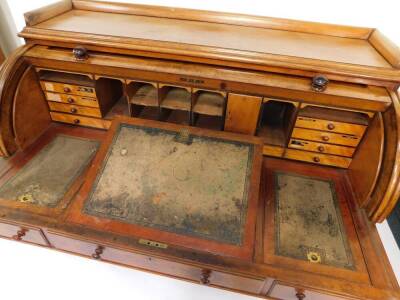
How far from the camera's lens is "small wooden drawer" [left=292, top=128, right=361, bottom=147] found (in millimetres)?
1455

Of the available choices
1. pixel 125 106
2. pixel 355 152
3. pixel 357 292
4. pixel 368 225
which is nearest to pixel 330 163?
pixel 355 152

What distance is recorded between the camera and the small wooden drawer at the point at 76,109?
170 centimetres

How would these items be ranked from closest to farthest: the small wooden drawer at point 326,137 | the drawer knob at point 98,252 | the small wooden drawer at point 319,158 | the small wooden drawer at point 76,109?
the drawer knob at point 98,252, the small wooden drawer at point 326,137, the small wooden drawer at point 319,158, the small wooden drawer at point 76,109

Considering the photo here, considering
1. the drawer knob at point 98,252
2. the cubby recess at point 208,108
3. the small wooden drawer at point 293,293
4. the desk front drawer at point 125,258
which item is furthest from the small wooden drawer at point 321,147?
the drawer knob at point 98,252

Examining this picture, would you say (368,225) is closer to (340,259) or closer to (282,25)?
(340,259)

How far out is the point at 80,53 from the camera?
1.39 m

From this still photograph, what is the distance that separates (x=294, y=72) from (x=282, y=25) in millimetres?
536

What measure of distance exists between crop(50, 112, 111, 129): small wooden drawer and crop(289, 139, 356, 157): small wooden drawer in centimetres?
126

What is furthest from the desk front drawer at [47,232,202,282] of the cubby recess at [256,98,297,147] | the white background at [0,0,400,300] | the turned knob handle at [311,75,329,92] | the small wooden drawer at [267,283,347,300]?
the turned knob handle at [311,75,329,92]

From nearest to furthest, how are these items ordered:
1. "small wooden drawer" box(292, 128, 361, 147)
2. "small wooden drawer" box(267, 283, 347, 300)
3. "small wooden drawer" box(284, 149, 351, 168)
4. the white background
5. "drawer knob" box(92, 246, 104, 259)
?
"small wooden drawer" box(267, 283, 347, 300), "drawer knob" box(92, 246, 104, 259), the white background, "small wooden drawer" box(292, 128, 361, 147), "small wooden drawer" box(284, 149, 351, 168)

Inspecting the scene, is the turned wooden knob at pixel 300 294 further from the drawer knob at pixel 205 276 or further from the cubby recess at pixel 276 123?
the cubby recess at pixel 276 123

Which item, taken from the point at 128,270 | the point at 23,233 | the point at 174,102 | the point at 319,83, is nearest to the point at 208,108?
the point at 174,102

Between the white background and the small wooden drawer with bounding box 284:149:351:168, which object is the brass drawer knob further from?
the small wooden drawer with bounding box 284:149:351:168

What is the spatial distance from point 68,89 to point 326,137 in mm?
1649
